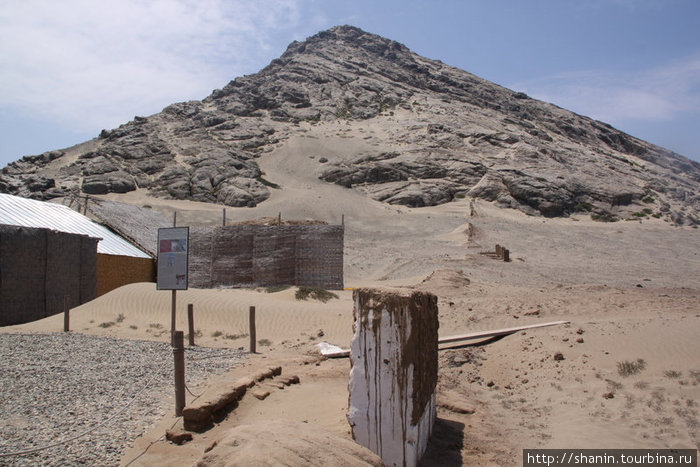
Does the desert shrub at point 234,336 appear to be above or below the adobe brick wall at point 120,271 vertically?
below

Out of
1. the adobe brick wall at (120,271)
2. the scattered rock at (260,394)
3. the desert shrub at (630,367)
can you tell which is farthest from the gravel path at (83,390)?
the adobe brick wall at (120,271)

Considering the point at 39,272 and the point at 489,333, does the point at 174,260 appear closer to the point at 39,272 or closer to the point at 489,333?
the point at 489,333

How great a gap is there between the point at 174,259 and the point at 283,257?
7.68 meters

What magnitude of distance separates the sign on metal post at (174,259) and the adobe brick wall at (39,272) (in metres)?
4.71

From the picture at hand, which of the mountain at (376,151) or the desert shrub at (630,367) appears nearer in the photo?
the desert shrub at (630,367)

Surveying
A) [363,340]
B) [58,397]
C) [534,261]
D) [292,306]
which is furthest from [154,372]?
[534,261]

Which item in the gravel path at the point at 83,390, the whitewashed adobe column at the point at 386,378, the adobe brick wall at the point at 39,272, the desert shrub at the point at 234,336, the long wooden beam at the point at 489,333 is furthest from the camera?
the adobe brick wall at the point at 39,272

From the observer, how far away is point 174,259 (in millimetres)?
10203

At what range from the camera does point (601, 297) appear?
1230 cm

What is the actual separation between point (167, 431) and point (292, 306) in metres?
9.79

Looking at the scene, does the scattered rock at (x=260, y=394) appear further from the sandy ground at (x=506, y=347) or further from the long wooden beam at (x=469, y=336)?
the long wooden beam at (x=469, y=336)

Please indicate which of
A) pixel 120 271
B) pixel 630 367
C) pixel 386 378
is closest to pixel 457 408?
pixel 386 378

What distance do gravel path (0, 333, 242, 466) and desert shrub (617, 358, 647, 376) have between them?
6.28 metres

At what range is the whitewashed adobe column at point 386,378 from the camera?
471cm
